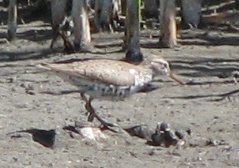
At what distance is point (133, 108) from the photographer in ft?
38.7

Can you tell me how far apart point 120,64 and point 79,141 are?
98 cm

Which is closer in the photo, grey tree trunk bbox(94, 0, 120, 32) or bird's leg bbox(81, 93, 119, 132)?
bird's leg bbox(81, 93, 119, 132)

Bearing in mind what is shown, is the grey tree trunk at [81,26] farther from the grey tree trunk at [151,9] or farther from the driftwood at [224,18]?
the grey tree trunk at [151,9]

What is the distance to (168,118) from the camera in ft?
36.4

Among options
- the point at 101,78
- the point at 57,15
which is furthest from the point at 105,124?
the point at 57,15

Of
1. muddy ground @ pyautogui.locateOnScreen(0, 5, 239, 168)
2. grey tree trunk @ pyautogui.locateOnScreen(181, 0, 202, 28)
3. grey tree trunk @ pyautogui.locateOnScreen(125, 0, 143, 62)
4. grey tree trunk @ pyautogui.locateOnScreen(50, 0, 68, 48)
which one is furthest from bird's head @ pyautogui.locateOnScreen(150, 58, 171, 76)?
grey tree trunk @ pyautogui.locateOnScreen(181, 0, 202, 28)

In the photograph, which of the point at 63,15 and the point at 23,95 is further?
the point at 63,15

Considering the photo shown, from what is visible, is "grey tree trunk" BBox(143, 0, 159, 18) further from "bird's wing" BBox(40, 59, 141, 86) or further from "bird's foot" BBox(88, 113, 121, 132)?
"bird's wing" BBox(40, 59, 141, 86)

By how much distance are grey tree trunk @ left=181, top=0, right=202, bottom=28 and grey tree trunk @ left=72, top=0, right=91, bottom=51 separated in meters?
2.75

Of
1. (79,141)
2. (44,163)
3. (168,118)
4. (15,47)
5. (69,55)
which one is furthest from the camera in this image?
(15,47)

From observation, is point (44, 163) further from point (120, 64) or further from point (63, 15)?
point (63, 15)

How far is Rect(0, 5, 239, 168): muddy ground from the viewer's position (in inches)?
352

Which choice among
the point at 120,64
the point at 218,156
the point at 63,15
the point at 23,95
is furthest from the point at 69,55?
the point at 218,156

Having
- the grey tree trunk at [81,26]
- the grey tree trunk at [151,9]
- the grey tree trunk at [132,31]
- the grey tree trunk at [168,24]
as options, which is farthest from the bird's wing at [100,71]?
the grey tree trunk at [151,9]
